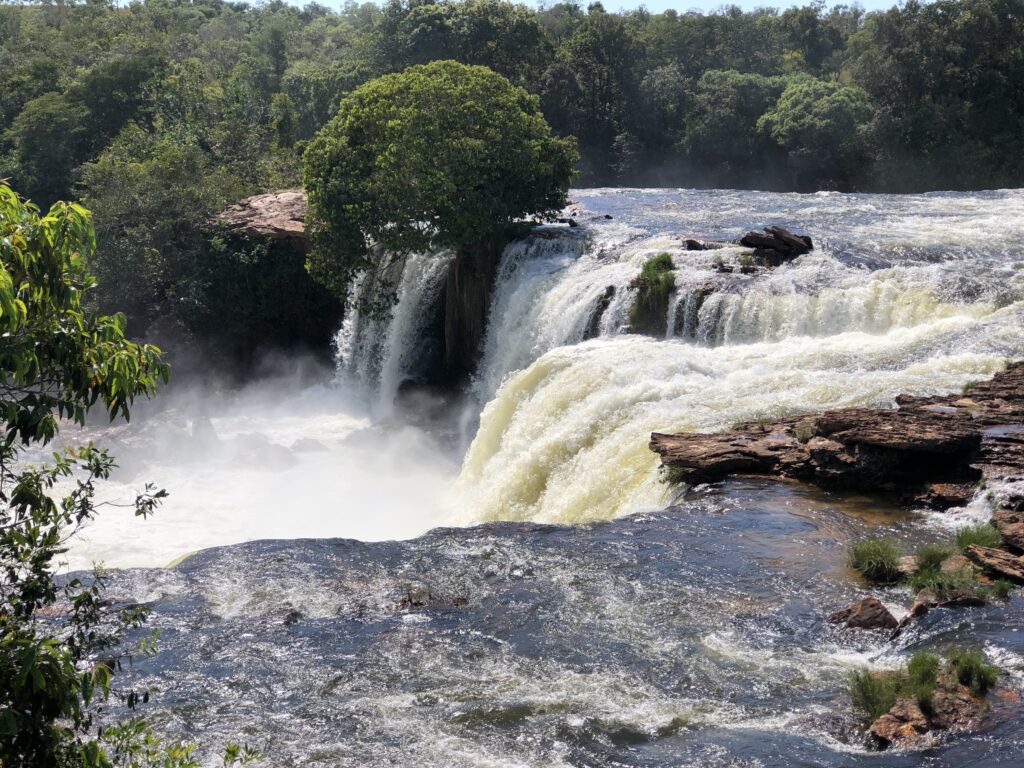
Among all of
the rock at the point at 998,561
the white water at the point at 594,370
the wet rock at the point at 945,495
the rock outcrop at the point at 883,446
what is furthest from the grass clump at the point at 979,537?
the white water at the point at 594,370

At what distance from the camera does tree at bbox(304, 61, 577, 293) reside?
24125 mm

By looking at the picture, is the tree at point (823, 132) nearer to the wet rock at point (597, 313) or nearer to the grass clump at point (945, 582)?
the wet rock at point (597, 313)

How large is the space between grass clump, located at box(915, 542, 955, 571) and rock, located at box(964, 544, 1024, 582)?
0.71ft

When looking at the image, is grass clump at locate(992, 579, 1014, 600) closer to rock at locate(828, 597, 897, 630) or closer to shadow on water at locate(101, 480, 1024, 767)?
shadow on water at locate(101, 480, 1024, 767)

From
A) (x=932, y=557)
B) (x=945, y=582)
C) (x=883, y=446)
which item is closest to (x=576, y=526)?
(x=883, y=446)

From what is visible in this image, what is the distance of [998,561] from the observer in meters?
10.2

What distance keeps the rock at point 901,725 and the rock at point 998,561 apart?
274 centimetres

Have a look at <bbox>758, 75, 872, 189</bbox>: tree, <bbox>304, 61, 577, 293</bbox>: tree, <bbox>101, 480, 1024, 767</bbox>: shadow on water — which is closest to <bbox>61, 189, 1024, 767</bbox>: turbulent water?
<bbox>101, 480, 1024, 767</bbox>: shadow on water

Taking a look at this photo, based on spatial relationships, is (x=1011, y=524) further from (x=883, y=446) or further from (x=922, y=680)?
(x=922, y=680)

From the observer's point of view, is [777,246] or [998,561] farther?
[777,246]

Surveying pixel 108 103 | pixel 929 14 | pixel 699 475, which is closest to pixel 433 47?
pixel 108 103

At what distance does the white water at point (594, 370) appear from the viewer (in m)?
15.7

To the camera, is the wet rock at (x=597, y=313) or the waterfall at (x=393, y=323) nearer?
the wet rock at (x=597, y=313)

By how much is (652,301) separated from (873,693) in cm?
1247
